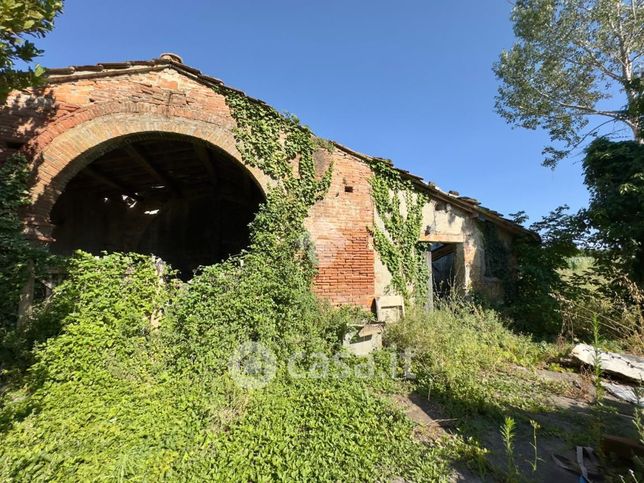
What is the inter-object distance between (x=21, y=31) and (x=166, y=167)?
5.82 m

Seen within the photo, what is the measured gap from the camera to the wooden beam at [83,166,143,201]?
8112 millimetres

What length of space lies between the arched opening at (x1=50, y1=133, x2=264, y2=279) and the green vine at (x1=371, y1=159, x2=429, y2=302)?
12.9 ft

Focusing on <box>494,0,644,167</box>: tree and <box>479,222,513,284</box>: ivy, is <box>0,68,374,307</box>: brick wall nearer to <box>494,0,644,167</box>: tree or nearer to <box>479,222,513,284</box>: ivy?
<box>479,222,513,284</box>: ivy

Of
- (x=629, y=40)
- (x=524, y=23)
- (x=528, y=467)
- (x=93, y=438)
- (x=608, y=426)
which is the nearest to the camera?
(x=528, y=467)

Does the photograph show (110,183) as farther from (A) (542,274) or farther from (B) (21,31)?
(A) (542,274)

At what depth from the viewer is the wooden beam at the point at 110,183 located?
8112 mm

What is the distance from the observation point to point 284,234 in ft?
20.4

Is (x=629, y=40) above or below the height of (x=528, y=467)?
above

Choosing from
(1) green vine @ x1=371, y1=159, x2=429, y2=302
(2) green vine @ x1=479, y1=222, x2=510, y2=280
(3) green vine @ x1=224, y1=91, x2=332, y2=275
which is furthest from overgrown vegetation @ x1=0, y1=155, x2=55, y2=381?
(2) green vine @ x1=479, y1=222, x2=510, y2=280

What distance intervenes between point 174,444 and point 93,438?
0.93 metres

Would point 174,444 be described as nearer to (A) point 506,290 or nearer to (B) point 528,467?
(B) point 528,467

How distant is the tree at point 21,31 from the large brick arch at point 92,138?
6.60 feet

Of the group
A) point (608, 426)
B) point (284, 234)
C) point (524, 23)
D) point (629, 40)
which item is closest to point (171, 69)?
point (284, 234)

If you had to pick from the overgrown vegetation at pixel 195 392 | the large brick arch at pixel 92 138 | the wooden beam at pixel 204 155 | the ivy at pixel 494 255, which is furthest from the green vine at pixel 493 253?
the wooden beam at pixel 204 155
